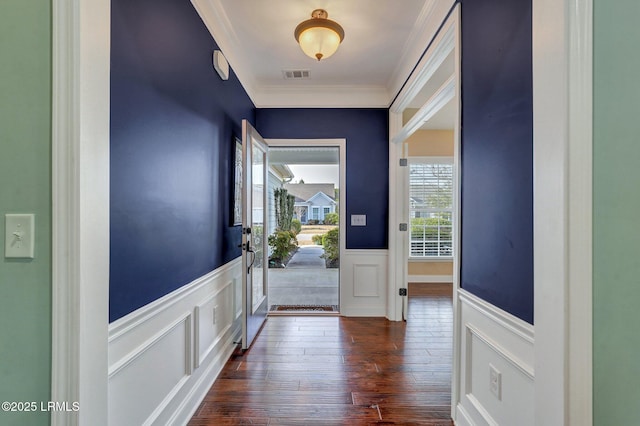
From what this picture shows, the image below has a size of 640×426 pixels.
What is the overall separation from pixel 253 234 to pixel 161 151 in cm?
144

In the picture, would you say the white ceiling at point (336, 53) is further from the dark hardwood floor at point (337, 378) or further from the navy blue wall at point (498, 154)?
the dark hardwood floor at point (337, 378)

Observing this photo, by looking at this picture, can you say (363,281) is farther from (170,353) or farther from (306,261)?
→ (306,261)

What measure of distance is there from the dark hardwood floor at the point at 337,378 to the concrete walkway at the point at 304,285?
93cm

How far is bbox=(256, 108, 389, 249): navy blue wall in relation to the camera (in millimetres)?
3389

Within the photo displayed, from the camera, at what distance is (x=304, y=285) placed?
16.1ft

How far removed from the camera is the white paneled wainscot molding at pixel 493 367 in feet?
3.45

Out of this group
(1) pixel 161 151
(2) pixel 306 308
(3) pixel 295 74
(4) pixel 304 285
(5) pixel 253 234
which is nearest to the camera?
(1) pixel 161 151

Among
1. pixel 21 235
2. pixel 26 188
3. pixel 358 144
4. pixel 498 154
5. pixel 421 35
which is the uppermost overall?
pixel 421 35

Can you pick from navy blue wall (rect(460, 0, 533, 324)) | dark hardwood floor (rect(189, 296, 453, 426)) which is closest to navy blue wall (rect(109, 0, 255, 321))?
dark hardwood floor (rect(189, 296, 453, 426))

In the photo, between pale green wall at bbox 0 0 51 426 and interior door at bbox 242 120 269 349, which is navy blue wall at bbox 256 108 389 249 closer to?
interior door at bbox 242 120 269 349

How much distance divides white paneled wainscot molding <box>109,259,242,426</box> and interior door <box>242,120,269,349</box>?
21 cm

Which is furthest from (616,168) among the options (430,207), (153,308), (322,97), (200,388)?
(430,207)

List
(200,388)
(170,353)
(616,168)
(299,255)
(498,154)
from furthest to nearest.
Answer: (299,255) < (200,388) < (170,353) < (498,154) < (616,168)

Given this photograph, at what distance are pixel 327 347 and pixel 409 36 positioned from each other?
9.31 ft
